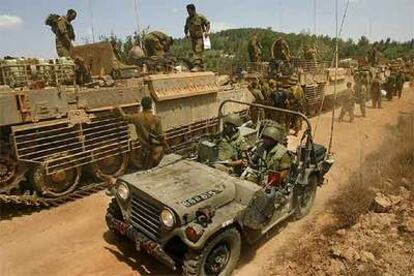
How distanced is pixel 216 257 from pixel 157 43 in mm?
8140

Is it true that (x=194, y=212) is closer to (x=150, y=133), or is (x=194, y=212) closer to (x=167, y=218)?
(x=167, y=218)

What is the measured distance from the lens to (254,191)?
5.49m

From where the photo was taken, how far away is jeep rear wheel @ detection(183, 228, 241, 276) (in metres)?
4.89

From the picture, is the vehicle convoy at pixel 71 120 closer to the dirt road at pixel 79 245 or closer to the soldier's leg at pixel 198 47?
the dirt road at pixel 79 245

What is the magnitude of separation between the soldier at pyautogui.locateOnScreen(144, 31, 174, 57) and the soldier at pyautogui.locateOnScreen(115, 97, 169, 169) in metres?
4.24

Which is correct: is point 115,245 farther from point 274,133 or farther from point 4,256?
point 274,133

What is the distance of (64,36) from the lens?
11531 mm

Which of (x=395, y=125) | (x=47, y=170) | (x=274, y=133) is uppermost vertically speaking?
(x=274, y=133)

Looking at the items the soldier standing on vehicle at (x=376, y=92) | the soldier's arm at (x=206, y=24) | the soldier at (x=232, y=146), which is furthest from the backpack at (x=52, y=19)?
the soldier standing on vehicle at (x=376, y=92)

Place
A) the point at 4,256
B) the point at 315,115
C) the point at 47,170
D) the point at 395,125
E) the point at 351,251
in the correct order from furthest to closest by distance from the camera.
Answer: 1. the point at 315,115
2. the point at 395,125
3. the point at 47,170
4. the point at 4,256
5. the point at 351,251

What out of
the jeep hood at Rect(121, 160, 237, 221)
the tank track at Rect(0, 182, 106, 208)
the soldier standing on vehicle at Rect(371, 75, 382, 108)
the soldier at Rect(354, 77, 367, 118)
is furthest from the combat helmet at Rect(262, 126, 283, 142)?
the soldier standing on vehicle at Rect(371, 75, 382, 108)

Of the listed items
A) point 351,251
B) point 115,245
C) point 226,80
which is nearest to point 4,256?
point 115,245

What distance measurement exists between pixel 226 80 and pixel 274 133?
8501 mm

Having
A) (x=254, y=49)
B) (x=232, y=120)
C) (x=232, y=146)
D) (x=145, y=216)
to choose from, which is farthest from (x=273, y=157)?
(x=254, y=49)
